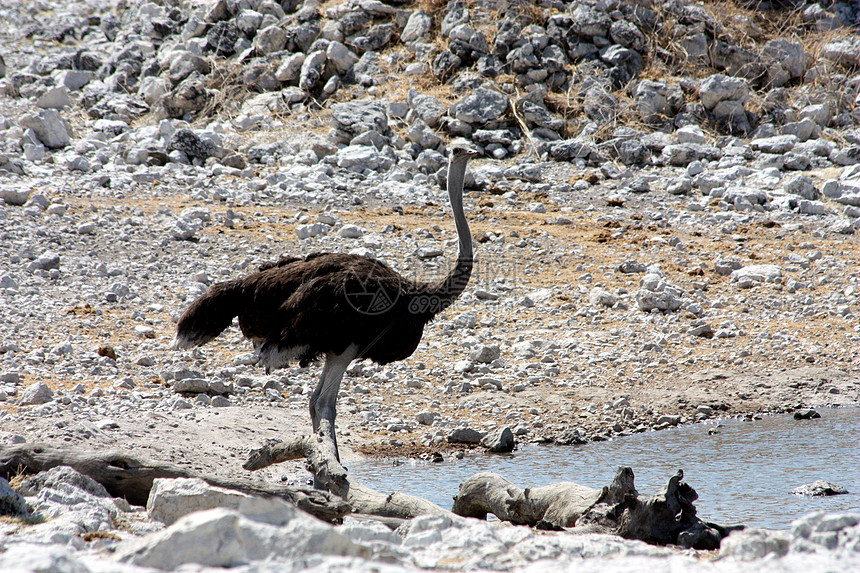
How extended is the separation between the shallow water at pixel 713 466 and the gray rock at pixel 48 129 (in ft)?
31.8

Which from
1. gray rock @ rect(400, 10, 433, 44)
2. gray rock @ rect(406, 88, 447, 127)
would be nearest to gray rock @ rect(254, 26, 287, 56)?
gray rock @ rect(400, 10, 433, 44)

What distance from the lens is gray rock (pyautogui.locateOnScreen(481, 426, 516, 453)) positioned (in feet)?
22.5

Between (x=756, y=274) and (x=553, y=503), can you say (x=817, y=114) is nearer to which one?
(x=756, y=274)

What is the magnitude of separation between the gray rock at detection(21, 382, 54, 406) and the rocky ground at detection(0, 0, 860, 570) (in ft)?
0.08

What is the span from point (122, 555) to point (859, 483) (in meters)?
4.90

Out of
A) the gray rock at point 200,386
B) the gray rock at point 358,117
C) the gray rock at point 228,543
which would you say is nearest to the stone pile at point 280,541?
the gray rock at point 228,543

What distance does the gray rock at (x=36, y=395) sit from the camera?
6645 millimetres

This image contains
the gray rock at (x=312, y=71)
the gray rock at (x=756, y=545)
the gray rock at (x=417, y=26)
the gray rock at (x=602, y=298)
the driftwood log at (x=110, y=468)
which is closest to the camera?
the gray rock at (x=756, y=545)

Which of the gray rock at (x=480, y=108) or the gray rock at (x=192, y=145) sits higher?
the gray rock at (x=480, y=108)

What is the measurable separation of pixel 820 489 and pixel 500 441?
89.2 inches

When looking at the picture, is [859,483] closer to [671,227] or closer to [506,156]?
[671,227]

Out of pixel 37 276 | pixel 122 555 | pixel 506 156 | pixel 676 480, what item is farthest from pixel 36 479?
pixel 506 156

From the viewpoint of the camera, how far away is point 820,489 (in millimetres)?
5668

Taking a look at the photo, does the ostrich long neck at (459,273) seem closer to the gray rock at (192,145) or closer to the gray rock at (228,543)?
the gray rock at (228,543)
